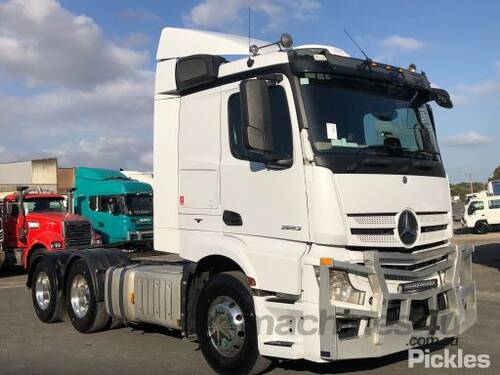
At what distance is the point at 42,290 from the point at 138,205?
47.0ft

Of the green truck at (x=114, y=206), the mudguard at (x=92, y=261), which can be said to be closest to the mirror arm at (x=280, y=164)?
the mudguard at (x=92, y=261)

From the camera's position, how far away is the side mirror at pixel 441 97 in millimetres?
6738

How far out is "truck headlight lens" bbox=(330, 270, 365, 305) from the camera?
17.0 feet

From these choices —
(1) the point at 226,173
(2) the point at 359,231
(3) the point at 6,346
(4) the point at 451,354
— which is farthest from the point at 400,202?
(3) the point at 6,346

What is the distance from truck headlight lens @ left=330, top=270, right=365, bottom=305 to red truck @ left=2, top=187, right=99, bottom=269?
43.5 ft

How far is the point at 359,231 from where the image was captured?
17.6ft

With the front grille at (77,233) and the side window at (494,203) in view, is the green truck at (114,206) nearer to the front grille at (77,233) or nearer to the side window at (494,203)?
the front grille at (77,233)

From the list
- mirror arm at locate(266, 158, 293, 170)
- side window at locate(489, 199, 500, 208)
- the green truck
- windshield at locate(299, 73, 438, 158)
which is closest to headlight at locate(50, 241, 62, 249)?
the green truck

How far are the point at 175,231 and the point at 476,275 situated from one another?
37.3 feet

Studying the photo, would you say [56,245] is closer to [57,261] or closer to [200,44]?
[57,261]

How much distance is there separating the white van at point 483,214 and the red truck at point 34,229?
25.6m

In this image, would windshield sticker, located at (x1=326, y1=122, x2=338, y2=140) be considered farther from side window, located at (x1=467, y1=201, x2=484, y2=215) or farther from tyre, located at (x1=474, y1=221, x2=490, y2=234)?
side window, located at (x1=467, y1=201, x2=484, y2=215)

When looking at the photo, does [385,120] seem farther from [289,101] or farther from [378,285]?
[378,285]

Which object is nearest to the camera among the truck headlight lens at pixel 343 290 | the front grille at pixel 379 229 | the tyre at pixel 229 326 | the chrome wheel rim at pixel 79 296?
the truck headlight lens at pixel 343 290
